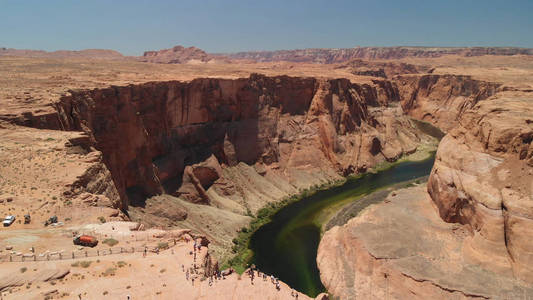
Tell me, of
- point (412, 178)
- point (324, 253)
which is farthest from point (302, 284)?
point (412, 178)

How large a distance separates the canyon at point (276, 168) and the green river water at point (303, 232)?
2.16 m

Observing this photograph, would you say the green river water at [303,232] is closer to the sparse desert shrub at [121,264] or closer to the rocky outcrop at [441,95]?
the sparse desert shrub at [121,264]

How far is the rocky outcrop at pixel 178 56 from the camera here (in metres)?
178

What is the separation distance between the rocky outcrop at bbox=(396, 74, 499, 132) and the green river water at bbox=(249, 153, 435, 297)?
4338cm

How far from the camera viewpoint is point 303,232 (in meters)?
48.1

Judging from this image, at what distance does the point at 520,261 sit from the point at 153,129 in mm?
43197

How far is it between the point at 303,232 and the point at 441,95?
290ft

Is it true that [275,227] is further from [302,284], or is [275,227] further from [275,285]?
[275,285]

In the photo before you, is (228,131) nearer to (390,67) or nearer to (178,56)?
(390,67)

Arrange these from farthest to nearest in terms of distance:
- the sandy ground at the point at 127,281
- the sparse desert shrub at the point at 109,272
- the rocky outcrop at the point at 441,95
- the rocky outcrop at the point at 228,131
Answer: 1. the rocky outcrop at the point at 441,95
2. the rocky outcrop at the point at 228,131
3. the sparse desert shrub at the point at 109,272
4. the sandy ground at the point at 127,281

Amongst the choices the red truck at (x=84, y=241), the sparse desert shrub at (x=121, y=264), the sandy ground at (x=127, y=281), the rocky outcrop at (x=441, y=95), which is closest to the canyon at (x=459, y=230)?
the sandy ground at (x=127, y=281)

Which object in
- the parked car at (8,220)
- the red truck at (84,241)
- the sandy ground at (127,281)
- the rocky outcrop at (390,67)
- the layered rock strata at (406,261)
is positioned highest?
the rocky outcrop at (390,67)

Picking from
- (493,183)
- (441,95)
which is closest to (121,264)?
(493,183)

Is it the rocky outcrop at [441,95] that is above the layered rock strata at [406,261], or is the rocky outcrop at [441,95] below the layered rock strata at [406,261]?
A: above
